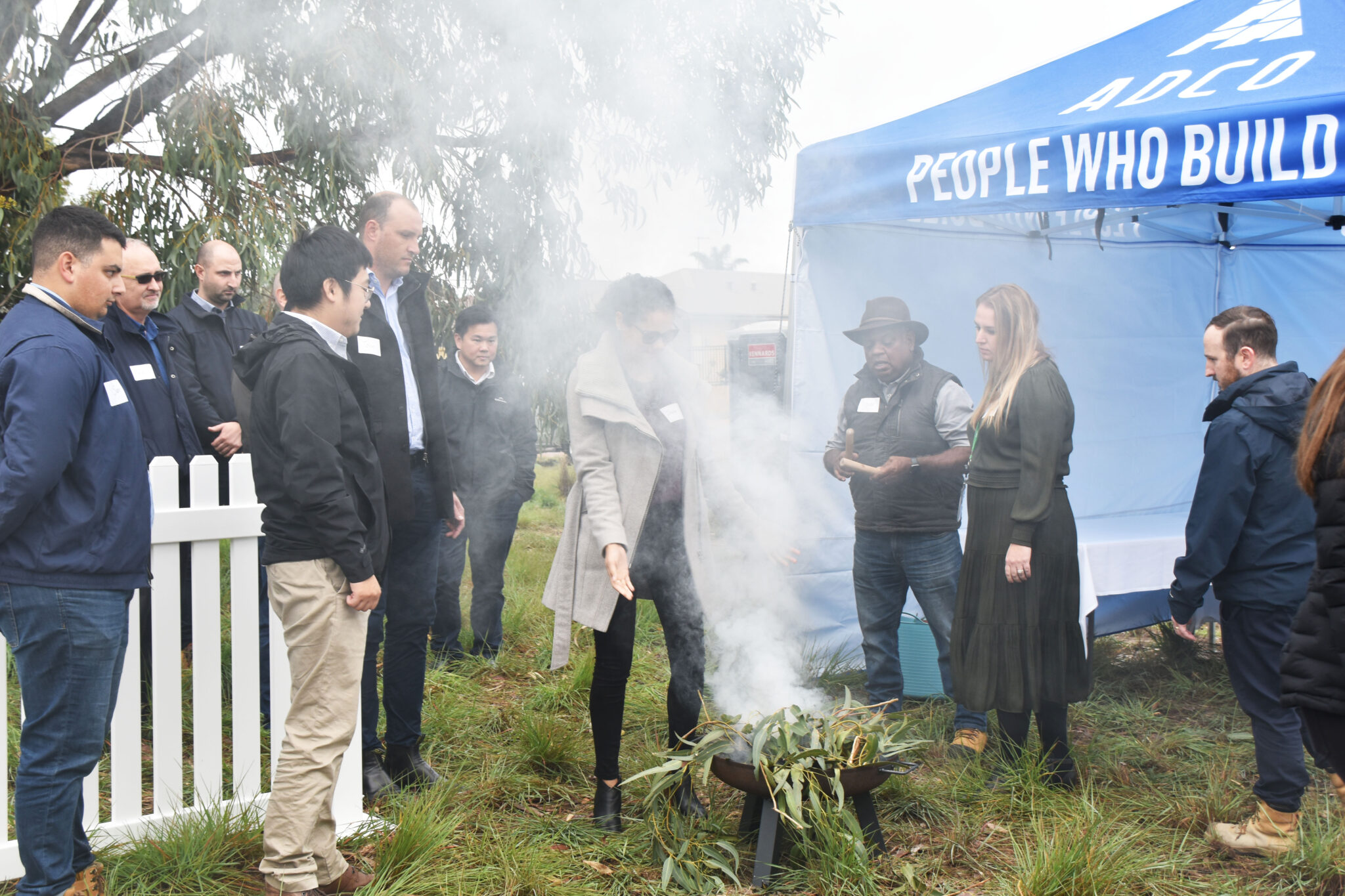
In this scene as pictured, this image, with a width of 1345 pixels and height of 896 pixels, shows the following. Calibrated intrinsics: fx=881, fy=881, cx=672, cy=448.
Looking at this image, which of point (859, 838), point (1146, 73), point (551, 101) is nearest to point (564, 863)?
point (859, 838)

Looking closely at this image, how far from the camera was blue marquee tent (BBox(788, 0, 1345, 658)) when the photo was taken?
3066 mm

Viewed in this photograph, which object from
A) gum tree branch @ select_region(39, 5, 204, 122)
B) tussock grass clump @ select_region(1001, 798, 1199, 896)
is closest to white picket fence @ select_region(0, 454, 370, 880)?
tussock grass clump @ select_region(1001, 798, 1199, 896)

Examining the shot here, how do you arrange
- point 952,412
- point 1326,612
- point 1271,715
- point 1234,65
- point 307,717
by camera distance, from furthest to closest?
point 952,412 → point 1234,65 → point 1271,715 → point 307,717 → point 1326,612

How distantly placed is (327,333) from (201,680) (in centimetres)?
116

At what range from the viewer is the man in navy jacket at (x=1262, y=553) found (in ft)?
9.03

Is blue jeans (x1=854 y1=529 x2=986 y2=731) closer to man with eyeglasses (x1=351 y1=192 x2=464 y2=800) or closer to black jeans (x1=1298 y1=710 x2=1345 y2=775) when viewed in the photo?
man with eyeglasses (x1=351 y1=192 x2=464 y2=800)

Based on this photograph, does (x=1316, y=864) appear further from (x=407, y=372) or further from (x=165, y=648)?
(x=165, y=648)

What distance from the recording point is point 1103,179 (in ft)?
10.7

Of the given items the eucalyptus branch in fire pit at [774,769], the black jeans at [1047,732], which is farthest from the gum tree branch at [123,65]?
the black jeans at [1047,732]

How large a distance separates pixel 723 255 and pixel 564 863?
3355 mm

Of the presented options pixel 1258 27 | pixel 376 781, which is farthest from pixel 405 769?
pixel 1258 27

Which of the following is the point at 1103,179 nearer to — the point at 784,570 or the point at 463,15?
the point at 784,570

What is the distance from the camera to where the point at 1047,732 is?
10.7 ft

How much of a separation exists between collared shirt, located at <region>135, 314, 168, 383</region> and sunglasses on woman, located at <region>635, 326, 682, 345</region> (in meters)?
2.00
